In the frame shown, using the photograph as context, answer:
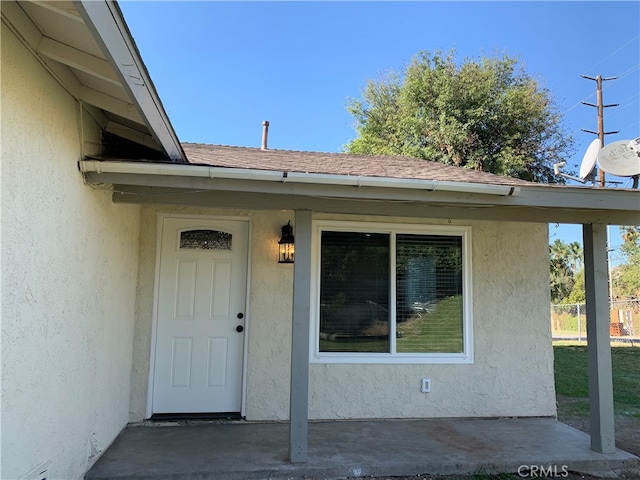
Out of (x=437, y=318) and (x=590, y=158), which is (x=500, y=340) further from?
(x=590, y=158)

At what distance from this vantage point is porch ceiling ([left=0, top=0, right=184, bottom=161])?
210 centimetres

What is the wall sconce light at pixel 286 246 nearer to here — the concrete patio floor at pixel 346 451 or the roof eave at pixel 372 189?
the roof eave at pixel 372 189

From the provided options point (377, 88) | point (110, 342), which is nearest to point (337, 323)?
point (110, 342)

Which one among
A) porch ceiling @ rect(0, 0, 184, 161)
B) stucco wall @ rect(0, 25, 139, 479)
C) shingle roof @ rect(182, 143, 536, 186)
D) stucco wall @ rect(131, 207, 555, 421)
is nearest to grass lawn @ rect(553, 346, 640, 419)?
stucco wall @ rect(131, 207, 555, 421)

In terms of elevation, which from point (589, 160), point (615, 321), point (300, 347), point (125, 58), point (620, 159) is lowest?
point (615, 321)

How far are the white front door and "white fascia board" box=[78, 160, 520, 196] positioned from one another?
1938 millimetres

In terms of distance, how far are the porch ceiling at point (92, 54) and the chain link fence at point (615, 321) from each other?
1895cm

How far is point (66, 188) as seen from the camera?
10.0ft

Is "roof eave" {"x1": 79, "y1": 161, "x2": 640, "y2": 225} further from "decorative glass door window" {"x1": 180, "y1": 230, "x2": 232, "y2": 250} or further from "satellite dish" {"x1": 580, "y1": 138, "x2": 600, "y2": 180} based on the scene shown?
"satellite dish" {"x1": 580, "y1": 138, "x2": 600, "y2": 180}

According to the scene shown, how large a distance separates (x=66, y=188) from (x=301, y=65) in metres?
16.1

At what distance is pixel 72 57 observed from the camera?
262 cm

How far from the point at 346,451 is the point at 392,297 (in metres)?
1.98

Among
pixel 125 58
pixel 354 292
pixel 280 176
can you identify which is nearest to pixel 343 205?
pixel 280 176

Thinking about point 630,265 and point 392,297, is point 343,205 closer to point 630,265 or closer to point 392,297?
point 392,297
